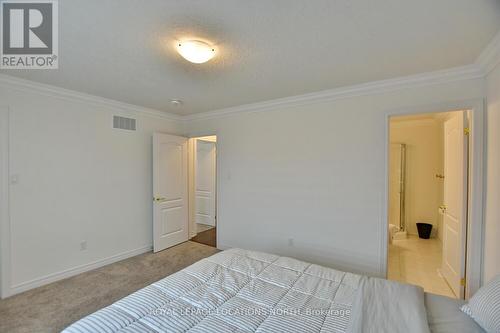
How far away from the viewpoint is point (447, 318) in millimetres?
1261

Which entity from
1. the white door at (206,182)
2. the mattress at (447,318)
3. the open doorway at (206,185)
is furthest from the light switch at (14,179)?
the mattress at (447,318)

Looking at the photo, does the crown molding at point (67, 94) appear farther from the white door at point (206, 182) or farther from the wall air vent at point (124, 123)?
the white door at point (206, 182)

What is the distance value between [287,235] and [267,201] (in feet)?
1.89

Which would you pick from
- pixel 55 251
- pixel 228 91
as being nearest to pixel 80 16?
pixel 228 91

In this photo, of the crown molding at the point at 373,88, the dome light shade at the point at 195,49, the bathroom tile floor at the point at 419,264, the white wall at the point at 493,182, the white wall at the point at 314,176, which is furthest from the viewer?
the bathroom tile floor at the point at 419,264

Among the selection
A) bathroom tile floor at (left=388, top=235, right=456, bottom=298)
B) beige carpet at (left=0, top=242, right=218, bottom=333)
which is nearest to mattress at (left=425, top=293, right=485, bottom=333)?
bathroom tile floor at (left=388, top=235, right=456, bottom=298)

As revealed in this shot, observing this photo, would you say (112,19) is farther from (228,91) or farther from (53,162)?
(53,162)

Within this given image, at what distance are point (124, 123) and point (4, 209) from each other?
1.75 meters

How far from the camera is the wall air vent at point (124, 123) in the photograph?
3.52 m

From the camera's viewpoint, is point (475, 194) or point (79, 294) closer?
point (475, 194)

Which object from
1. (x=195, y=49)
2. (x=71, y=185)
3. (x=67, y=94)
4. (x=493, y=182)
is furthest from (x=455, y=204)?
(x=67, y=94)

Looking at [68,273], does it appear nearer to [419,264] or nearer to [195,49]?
[195,49]

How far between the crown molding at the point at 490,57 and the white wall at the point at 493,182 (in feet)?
0.18

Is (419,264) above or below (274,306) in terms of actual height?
below
